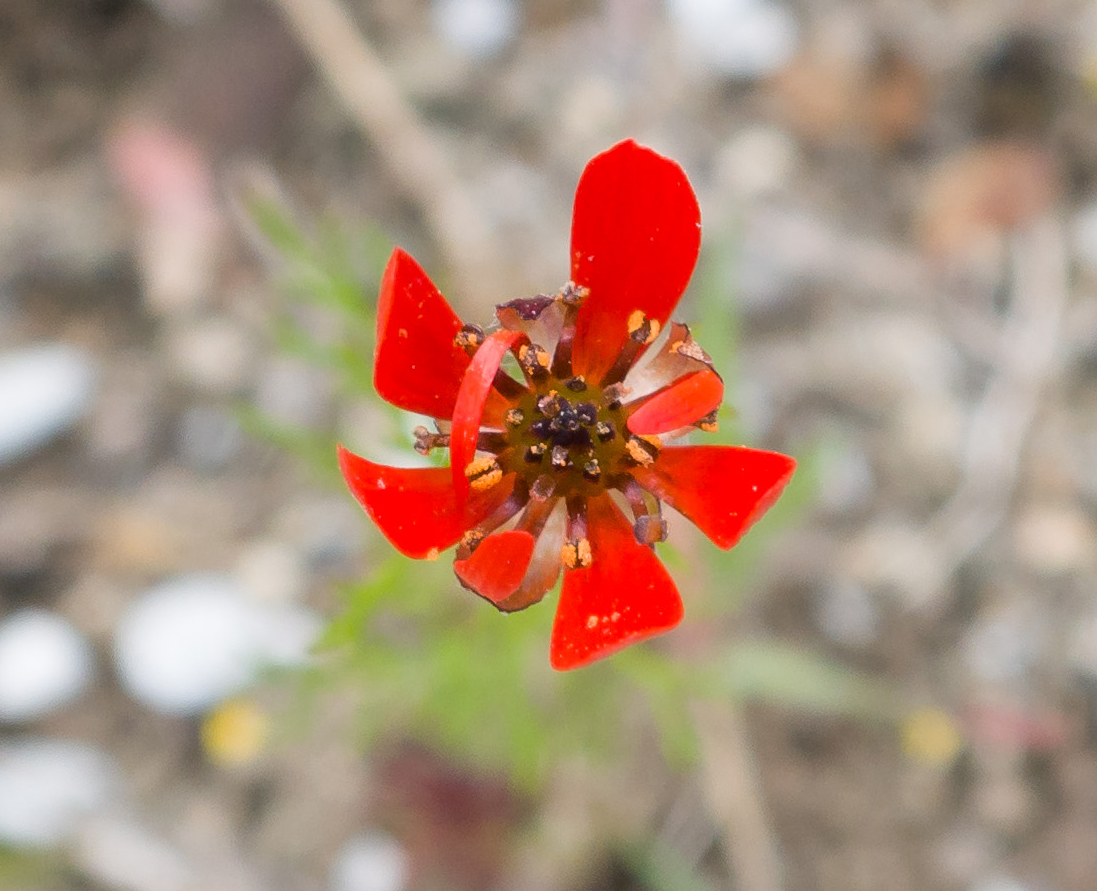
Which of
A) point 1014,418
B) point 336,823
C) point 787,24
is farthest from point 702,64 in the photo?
point 336,823

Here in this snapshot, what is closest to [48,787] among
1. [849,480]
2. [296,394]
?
[296,394]

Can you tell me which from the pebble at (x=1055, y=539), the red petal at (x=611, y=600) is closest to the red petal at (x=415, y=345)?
the red petal at (x=611, y=600)

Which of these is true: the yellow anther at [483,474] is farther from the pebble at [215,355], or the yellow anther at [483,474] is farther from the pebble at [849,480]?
the pebble at [215,355]

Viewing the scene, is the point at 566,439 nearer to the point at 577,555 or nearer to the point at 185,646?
the point at 577,555

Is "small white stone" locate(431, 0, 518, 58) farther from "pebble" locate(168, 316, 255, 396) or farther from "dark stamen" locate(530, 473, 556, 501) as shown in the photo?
"dark stamen" locate(530, 473, 556, 501)

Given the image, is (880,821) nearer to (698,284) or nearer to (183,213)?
(698,284)

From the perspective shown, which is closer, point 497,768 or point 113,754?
point 497,768
